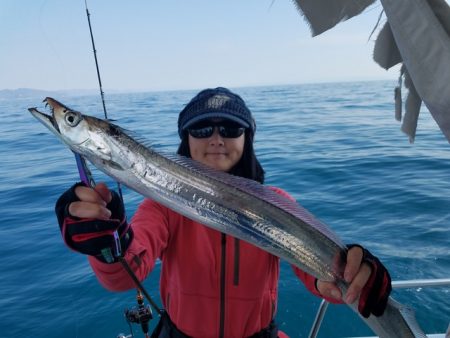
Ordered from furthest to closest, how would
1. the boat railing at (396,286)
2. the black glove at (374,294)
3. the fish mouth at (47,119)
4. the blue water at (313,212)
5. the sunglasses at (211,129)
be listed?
1. the blue water at (313,212)
2. the boat railing at (396,286)
3. the sunglasses at (211,129)
4. the black glove at (374,294)
5. the fish mouth at (47,119)

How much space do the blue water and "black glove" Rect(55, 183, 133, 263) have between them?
0.46 m

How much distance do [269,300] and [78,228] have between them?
1731 mm

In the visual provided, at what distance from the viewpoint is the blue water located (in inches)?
203

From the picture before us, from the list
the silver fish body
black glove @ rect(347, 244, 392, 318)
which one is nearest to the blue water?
the silver fish body

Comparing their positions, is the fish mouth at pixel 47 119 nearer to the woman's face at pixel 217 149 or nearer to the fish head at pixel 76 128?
the fish head at pixel 76 128

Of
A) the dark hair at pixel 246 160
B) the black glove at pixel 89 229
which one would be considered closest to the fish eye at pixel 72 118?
the black glove at pixel 89 229

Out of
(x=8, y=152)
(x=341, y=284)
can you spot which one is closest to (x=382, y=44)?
(x=341, y=284)

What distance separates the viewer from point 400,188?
29.9 ft

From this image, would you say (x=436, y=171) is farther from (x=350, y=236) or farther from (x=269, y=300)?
(x=269, y=300)

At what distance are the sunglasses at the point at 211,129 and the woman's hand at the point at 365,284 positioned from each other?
1.24 metres

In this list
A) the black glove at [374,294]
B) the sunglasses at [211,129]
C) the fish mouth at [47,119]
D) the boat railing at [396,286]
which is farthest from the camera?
the boat railing at [396,286]

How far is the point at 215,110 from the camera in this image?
9.12 ft

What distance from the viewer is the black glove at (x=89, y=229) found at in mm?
1809

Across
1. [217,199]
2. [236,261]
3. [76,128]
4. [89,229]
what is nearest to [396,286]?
[236,261]
